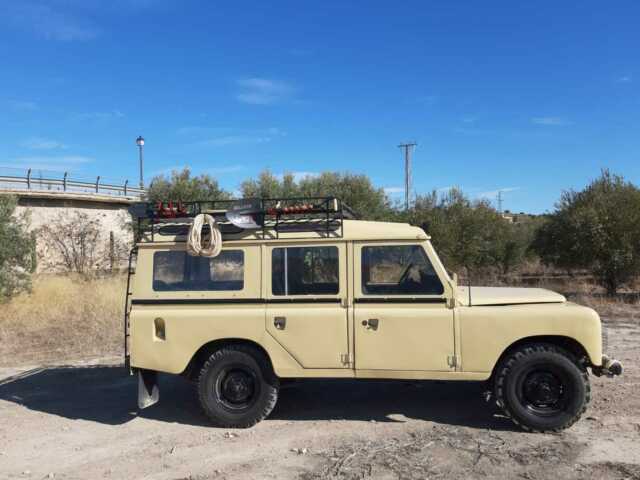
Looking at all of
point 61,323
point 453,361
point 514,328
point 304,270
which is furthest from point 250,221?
point 61,323

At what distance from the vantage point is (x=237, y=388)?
544cm

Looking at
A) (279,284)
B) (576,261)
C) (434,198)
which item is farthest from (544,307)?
(434,198)

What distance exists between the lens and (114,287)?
49.4ft

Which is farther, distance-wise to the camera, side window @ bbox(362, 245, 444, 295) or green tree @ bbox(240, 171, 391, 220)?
green tree @ bbox(240, 171, 391, 220)

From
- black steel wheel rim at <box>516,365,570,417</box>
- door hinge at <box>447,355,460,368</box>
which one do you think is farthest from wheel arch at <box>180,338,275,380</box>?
black steel wheel rim at <box>516,365,570,417</box>

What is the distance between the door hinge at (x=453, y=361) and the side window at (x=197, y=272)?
224 centimetres

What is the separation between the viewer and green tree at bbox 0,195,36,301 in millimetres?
13539

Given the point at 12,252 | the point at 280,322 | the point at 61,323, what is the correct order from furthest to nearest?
the point at 12,252, the point at 61,323, the point at 280,322

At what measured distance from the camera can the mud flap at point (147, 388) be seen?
5.49 m

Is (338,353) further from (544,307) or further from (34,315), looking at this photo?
(34,315)

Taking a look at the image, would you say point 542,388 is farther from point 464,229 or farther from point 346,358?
point 464,229

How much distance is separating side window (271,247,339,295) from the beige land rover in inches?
0.4

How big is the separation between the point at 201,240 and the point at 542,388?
12.2 ft

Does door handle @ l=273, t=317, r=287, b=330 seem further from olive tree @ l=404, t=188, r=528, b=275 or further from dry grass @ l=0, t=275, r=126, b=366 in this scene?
olive tree @ l=404, t=188, r=528, b=275
